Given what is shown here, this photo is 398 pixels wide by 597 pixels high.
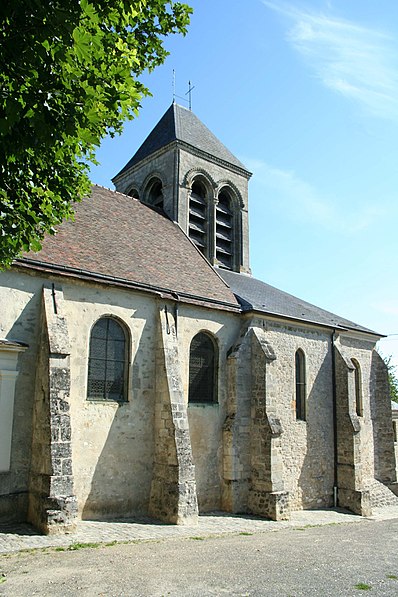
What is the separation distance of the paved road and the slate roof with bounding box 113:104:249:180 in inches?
595

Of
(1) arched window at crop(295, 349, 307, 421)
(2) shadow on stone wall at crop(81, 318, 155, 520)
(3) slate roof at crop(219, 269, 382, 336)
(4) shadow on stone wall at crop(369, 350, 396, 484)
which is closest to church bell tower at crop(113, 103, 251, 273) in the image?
(3) slate roof at crop(219, 269, 382, 336)

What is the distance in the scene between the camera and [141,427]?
1236 centimetres

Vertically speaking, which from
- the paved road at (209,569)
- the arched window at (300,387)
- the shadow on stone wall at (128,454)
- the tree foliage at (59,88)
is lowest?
the paved road at (209,569)

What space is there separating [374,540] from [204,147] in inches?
619

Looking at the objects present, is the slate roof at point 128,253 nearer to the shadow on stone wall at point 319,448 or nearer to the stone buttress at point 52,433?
the stone buttress at point 52,433

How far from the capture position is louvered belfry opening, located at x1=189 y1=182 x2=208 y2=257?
19.5m

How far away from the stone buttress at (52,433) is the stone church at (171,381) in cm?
4

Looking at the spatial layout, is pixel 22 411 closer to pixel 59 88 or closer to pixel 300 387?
pixel 59 88

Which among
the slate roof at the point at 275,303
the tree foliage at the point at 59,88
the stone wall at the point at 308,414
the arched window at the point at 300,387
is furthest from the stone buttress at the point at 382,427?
the tree foliage at the point at 59,88

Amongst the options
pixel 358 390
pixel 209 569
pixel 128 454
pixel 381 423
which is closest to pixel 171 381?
pixel 128 454

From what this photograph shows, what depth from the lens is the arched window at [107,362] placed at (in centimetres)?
1189

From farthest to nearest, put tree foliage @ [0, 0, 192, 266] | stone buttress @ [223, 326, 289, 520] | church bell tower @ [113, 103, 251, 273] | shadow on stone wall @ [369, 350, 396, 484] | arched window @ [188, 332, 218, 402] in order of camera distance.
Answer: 1. church bell tower @ [113, 103, 251, 273]
2. shadow on stone wall @ [369, 350, 396, 484]
3. arched window @ [188, 332, 218, 402]
4. stone buttress @ [223, 326, 289, 520]
5. tree foliage @ [0, 0, 192, 266]

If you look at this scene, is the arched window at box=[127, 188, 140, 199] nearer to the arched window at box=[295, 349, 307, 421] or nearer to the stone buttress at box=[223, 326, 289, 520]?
the stone buttress at box=[223, 326, 289, 520]

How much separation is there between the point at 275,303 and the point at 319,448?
16.4ft
